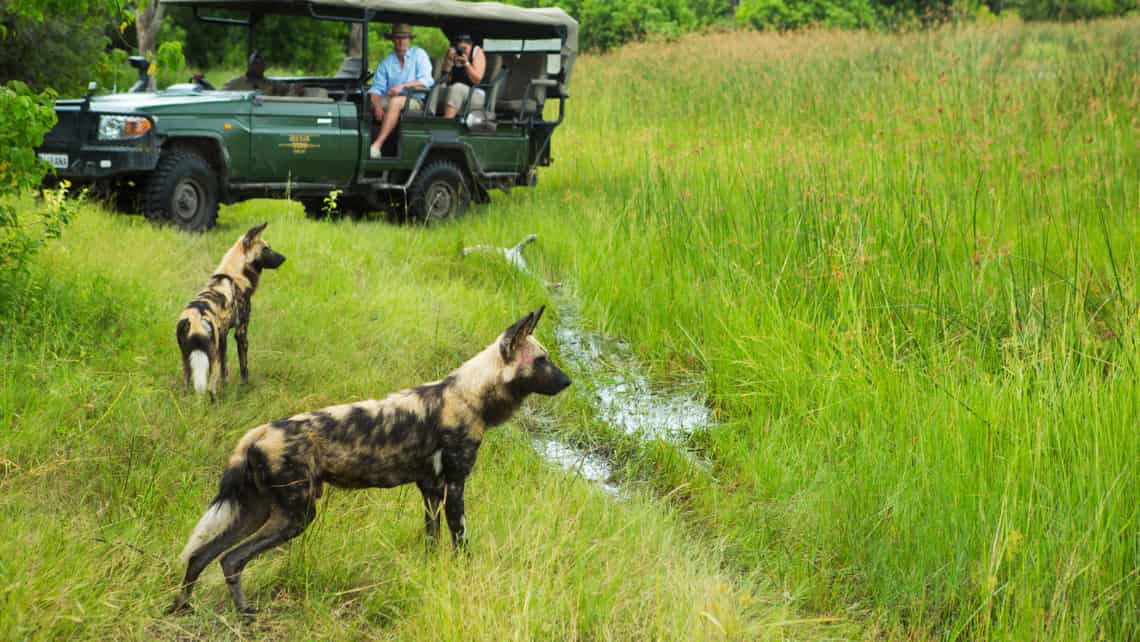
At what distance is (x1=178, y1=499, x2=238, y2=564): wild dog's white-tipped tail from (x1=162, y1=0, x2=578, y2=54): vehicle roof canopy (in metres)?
6.60

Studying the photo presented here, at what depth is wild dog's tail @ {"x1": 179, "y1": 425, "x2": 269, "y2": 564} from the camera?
344 cm

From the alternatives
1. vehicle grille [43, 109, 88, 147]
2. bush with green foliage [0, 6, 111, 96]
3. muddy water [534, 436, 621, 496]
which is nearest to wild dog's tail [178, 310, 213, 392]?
muddy water [534, 436, 621, 496]

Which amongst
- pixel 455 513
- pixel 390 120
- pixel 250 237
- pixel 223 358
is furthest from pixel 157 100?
pixel 455 513

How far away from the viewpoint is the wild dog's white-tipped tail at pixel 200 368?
205 inches

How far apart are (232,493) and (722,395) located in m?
2.90

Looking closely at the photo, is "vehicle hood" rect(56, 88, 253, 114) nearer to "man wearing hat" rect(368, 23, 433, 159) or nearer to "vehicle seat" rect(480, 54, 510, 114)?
"man wearing hat" rect(368, 23, 433, 159)

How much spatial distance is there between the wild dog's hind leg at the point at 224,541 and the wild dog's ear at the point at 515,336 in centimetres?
89

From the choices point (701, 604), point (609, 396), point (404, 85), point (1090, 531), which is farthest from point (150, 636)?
point (404, 85)

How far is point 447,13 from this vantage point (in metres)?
10.2

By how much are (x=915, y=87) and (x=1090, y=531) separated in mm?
6682

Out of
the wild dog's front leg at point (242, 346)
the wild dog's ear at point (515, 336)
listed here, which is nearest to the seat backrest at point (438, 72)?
the wild dog's front leg at point (242, 346)

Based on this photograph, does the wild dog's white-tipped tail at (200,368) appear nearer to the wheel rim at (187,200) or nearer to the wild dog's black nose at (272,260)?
the wild dog's black nose at (272,260)

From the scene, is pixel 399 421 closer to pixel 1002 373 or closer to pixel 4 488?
pixel 4 488

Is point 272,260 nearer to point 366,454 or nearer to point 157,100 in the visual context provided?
point 366,454
